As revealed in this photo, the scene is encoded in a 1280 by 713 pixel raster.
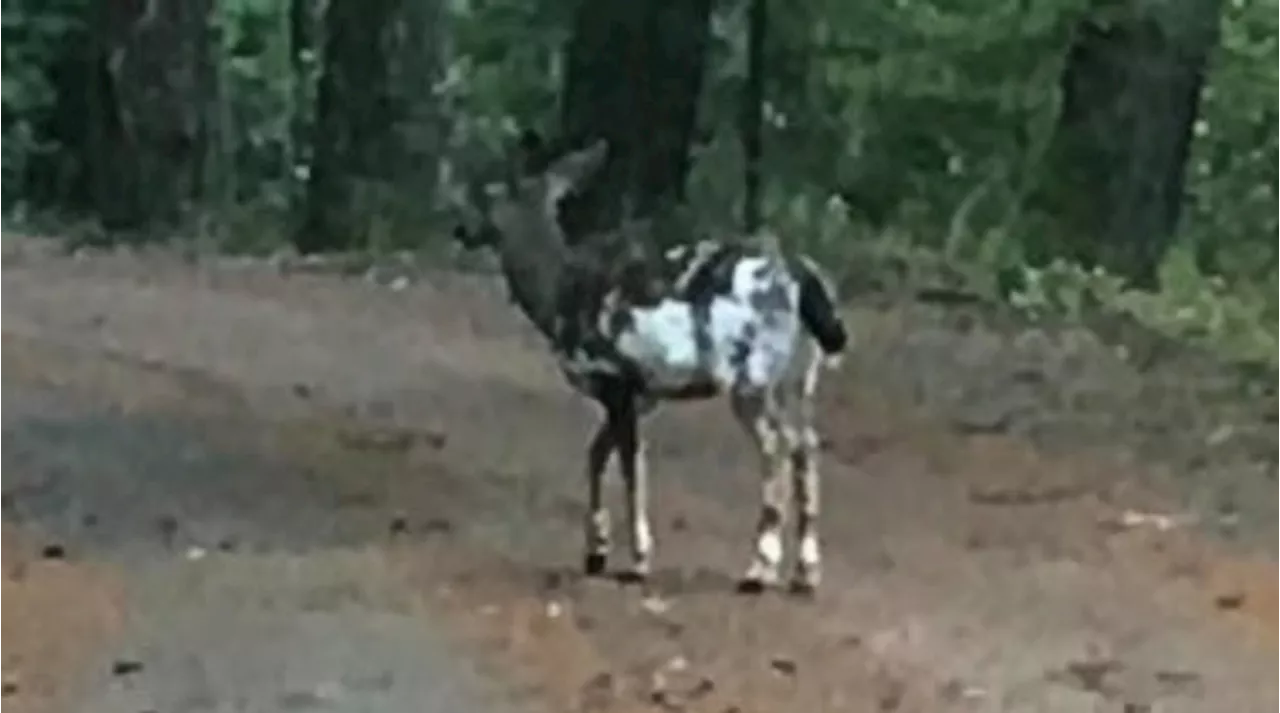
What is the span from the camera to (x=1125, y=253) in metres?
21.7

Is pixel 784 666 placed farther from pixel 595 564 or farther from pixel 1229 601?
pixel 1229 601

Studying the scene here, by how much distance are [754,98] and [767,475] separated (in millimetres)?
15694

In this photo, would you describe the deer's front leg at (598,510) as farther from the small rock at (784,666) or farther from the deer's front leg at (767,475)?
the small rock at (784,666)

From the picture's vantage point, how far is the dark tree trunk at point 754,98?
25.4 m

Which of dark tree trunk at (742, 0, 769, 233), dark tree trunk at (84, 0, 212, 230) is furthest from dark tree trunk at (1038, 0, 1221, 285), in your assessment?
dark tree trunk at (84, 0, 212, 230)

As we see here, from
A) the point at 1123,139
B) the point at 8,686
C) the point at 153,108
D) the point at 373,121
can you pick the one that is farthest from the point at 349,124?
the point at 8,686

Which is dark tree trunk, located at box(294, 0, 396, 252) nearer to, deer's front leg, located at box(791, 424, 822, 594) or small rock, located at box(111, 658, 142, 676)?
deer's front leg, located at box(791, 424, 822, 594)

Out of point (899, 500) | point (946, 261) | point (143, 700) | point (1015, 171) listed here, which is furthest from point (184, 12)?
point (143, 700)

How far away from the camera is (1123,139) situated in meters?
23.2

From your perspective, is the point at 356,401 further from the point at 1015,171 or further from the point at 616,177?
the point at 1015,171

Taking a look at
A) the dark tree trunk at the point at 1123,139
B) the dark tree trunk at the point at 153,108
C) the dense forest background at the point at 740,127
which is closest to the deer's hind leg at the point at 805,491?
the dense forest background at the point at 740,127

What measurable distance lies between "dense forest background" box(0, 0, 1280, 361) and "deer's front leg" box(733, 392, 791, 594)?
4.03 m

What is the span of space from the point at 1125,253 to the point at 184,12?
565 centimetres

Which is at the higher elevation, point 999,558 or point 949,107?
point 999,558
